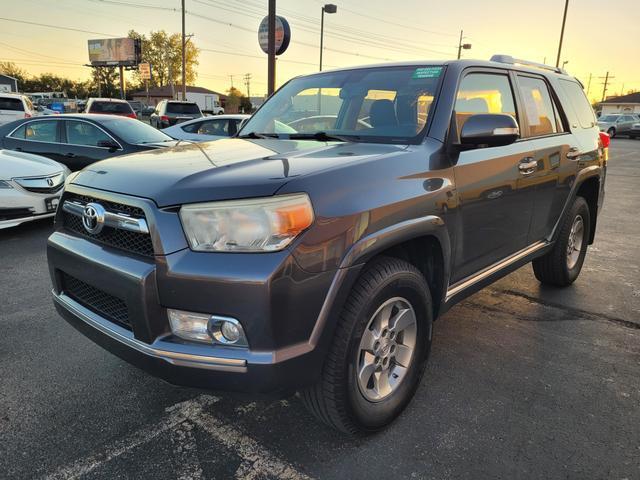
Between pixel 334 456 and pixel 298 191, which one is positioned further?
pixel 334 456

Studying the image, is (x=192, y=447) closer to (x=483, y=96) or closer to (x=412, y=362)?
(x=412, y=362)

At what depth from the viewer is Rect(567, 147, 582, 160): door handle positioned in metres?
3.94

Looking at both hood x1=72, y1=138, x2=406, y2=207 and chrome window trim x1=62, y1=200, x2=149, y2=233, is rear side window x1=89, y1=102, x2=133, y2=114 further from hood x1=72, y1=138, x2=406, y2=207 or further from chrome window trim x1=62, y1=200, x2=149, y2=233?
chrome window trim x1=62, y1=200, x2=149, y2=233

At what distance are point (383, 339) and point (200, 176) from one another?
1150 mm

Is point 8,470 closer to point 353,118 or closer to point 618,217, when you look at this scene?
point 353,118

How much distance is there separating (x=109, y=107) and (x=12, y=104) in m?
3.48

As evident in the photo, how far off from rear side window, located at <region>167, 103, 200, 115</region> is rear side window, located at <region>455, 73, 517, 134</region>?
1692cm

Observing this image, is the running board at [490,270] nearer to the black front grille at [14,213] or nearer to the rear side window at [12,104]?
the black front grille at [14,213]

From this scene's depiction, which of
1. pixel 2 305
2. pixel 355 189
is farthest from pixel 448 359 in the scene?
pixel 2 305

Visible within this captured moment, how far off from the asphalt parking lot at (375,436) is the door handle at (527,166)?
3.96 ft

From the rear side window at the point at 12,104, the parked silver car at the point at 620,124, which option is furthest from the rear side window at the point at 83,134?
the parked silver car at the point at 620,124

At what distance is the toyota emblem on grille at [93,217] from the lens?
7.25 ft

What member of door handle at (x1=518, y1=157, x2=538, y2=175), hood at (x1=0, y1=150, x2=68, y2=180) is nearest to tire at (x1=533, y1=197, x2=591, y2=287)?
door handle at (x1=518, y1=157, x2=538, y2=175)

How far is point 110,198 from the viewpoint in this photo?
2184mm
